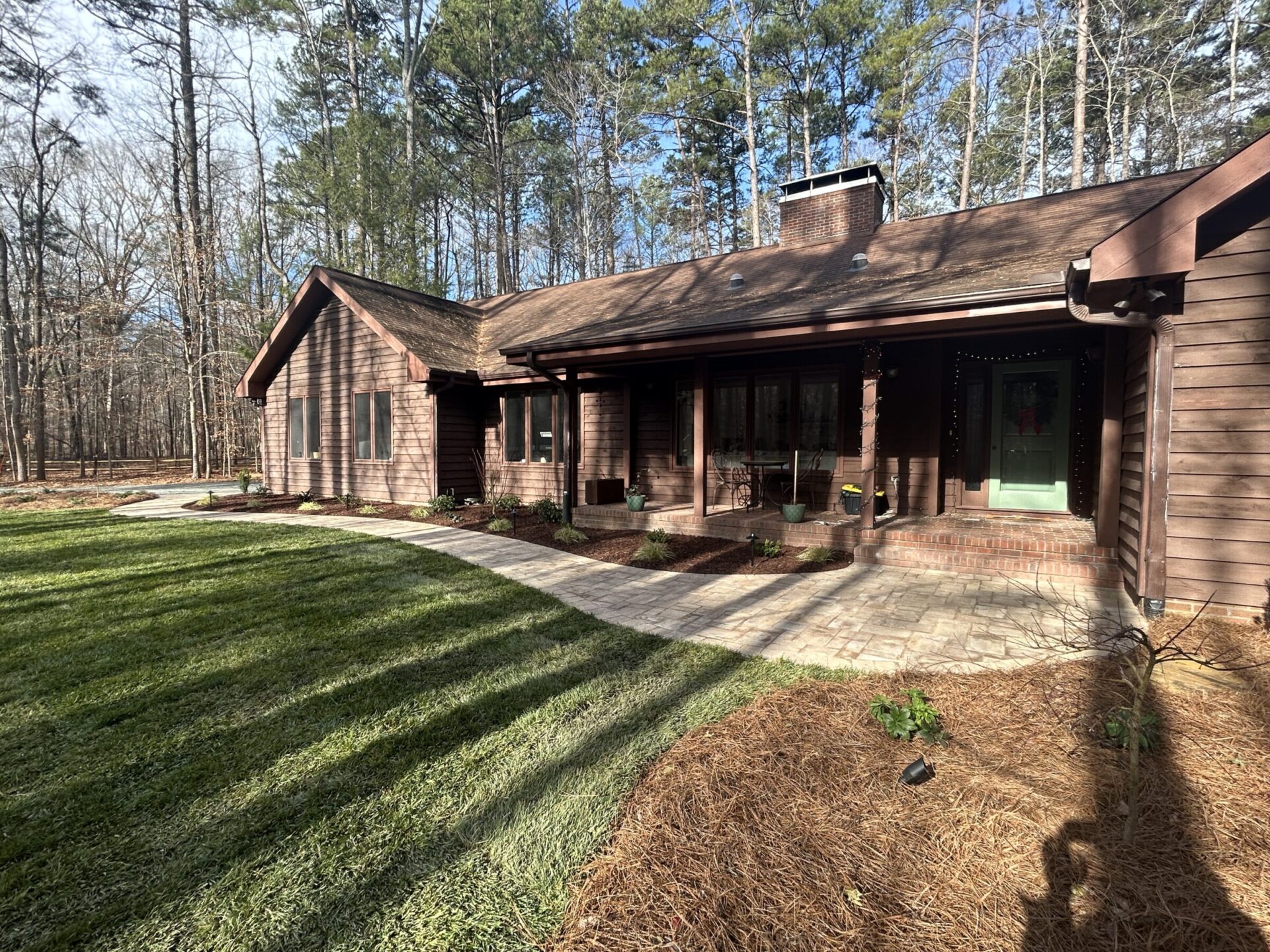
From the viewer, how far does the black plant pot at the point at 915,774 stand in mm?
2064

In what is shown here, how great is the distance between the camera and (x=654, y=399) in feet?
29.5

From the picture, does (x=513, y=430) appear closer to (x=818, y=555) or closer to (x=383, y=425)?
(x=383, y=425)

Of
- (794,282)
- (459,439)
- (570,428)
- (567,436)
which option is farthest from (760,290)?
(459,439)

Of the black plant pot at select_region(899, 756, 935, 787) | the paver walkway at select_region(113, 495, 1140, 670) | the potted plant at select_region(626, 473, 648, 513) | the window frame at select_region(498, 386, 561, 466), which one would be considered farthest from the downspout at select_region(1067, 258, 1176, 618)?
the window frame at select_region(498, 386, 561, 466)

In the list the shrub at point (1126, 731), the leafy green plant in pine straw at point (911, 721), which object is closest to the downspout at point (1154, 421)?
the shrub at point (1126, 731)

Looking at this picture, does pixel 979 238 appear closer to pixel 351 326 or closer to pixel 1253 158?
pixel 1253 158

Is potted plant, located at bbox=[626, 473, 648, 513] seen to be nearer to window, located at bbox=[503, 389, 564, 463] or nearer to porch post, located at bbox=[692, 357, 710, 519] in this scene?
porch post, located at bbox=[692, 357, 710, 519]

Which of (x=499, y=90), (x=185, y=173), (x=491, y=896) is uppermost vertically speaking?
(x=499, y=90)

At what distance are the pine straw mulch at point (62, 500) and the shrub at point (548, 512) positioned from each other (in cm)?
896

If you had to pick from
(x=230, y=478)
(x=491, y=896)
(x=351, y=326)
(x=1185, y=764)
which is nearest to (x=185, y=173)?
(x=230, y=478)

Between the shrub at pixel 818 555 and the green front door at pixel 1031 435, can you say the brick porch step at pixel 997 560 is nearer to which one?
the shrub at pixel 818 555

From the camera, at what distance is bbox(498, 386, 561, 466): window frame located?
9.64m

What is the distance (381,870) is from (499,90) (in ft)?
70.8

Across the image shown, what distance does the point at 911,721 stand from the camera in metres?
2.37
